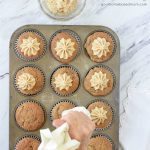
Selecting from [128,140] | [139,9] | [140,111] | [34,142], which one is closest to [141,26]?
[139,9]

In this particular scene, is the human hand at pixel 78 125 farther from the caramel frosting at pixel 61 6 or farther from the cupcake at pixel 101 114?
the caramel frosting at pixel 61 6

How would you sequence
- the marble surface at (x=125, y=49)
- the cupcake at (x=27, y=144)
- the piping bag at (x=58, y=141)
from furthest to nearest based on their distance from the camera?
the marble surface at (x=125, y=49) < the cupcake at (x=27, y=144) < the piping bag at (x=58, y=141)

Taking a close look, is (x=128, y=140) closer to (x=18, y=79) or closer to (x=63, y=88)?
(x=63, y=88)

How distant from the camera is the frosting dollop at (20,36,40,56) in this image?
1.66 metres

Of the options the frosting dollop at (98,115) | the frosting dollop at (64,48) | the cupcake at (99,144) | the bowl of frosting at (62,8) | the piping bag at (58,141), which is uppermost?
the bowl of frosting at (62,8)

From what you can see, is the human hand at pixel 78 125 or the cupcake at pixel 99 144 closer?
the human hand at pixel 78 125

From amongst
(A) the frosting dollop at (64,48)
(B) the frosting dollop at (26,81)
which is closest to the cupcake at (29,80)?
(B) the frosting dollop at (26,81)

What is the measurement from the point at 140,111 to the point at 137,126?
6 centimetres

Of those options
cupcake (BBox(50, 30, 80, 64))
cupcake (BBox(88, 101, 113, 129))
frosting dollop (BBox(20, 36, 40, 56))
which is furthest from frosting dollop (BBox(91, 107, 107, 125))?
frosting dollop (BBox(20, 36, 40, 56))

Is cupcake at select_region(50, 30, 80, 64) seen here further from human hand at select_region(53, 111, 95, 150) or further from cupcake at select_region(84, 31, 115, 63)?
human hand at select_region(53, 111, 95, 150)

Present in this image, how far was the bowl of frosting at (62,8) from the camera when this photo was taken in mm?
1697

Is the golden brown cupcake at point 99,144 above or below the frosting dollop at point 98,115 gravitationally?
below

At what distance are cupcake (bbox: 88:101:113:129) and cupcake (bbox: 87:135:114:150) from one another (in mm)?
46

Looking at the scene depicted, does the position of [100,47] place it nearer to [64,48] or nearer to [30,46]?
[64,48]
